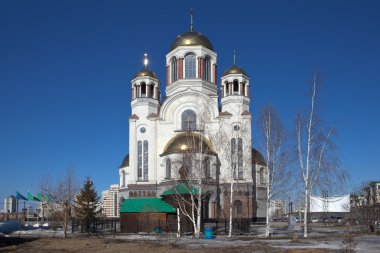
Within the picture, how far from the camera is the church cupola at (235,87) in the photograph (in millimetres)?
49031

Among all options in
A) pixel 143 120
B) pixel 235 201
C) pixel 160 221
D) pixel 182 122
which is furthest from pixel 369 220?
pixel 143 120

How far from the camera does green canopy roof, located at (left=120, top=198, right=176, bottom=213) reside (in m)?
40.2

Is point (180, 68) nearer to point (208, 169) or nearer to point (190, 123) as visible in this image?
point (190, 123)

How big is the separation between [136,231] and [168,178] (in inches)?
289

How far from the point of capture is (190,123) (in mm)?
48656

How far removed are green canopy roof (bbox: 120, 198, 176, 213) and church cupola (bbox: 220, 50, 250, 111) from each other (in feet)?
43.7

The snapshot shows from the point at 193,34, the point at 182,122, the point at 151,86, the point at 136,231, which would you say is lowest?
the point at 136,231

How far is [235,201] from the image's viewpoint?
151 feet

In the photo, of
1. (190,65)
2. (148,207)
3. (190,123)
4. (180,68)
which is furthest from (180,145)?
(190,65)

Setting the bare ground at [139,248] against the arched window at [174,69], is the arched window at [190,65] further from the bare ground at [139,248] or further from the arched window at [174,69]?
the bare ground at [139,248]

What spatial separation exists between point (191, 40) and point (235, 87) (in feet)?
23.8

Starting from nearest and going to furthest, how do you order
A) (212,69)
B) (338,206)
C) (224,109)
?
1. (224,109)
2. (212,69)
3. (338,206)

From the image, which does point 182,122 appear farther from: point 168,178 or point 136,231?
point 136,231

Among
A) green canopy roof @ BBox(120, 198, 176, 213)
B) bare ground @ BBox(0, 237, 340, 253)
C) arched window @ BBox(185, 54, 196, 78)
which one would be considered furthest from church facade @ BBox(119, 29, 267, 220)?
bare ground @ BBox(0, 237, 340, 253)
